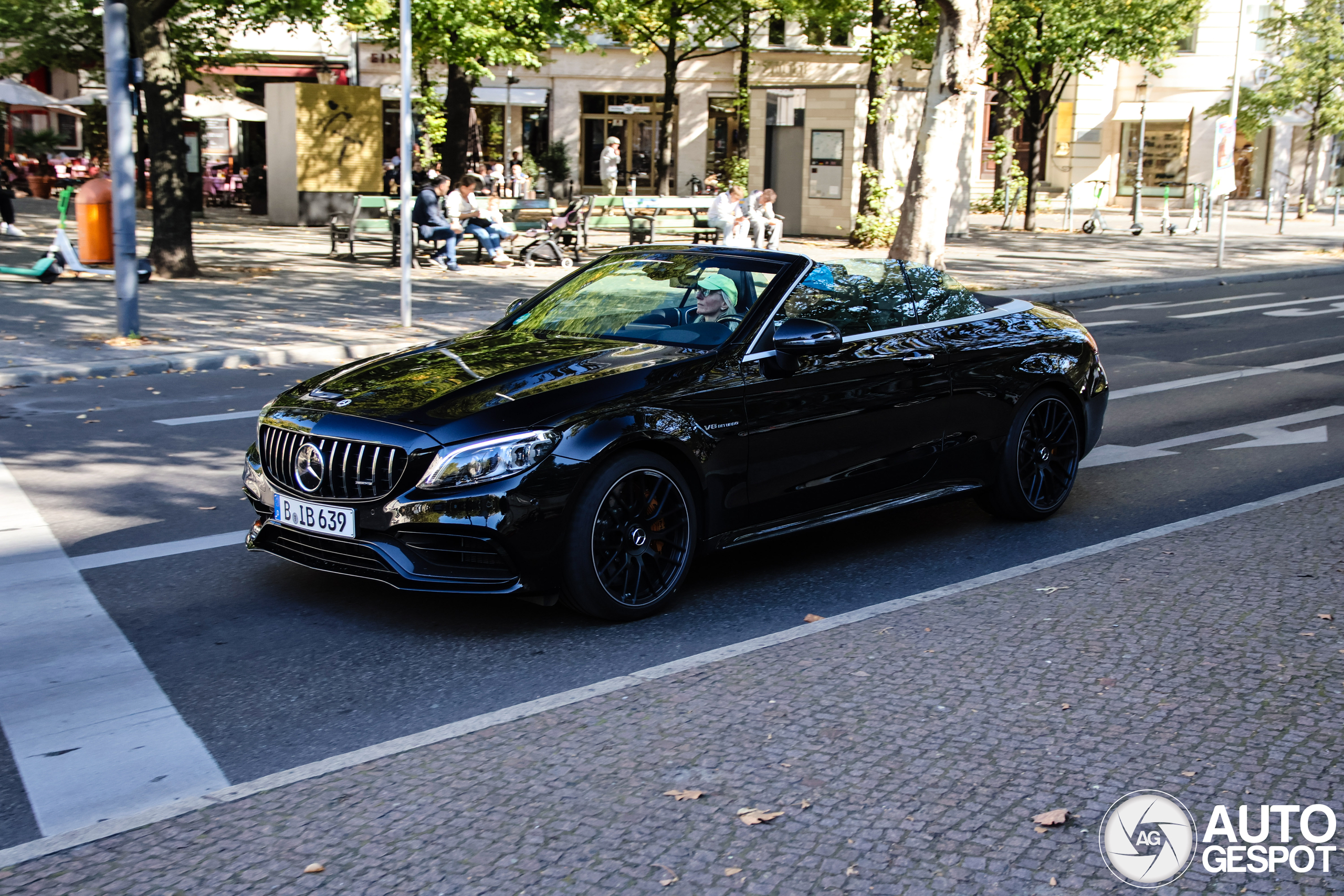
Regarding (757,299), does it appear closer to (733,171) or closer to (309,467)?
(309,467)

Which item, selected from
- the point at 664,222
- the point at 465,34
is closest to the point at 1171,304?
the point at 664,222

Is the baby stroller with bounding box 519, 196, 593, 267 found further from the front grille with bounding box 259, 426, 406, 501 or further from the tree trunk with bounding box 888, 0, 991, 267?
the front grille with bounding box 259, 426, 406, 501

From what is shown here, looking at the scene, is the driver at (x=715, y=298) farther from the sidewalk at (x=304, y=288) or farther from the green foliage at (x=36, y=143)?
the green foliage at (x=36, y=143)

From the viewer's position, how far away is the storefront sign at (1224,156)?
2347 cm

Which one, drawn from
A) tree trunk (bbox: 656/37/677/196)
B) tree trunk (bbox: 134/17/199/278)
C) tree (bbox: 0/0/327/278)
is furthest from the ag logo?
tree trunk (bbox: 656/37/677/196)

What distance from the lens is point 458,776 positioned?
4078 mm

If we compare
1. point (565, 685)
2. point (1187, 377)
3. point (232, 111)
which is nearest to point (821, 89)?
point (232, 111)

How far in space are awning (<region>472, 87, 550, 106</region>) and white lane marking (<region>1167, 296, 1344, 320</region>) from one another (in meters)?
31.6

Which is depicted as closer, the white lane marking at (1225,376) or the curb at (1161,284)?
the white lane marking at (1225,376)

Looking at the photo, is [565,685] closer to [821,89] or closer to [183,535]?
[183,535]

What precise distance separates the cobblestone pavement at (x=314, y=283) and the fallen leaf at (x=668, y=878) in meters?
10.5

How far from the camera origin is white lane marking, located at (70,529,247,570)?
639 centimetres

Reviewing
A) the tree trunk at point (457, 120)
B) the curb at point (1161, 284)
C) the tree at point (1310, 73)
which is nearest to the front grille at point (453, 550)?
the curb at point (1161, 284)

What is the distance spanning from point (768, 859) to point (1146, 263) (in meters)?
24.2
